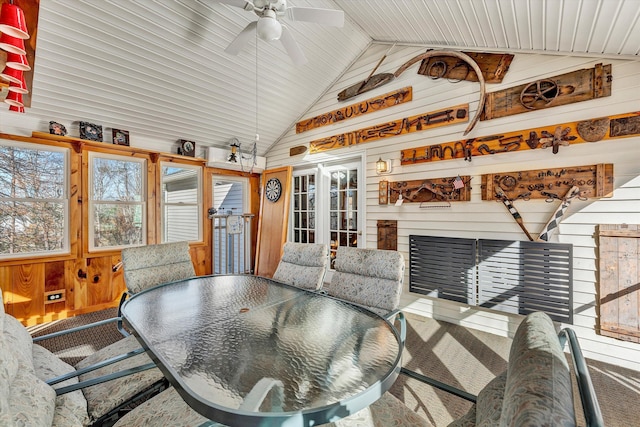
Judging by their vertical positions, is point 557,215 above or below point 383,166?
below

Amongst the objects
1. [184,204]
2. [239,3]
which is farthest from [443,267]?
[184,204]

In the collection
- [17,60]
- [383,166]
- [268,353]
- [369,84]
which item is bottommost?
[268,353]

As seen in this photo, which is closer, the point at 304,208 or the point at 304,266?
the point at 304,266

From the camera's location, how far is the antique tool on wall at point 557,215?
256 cm

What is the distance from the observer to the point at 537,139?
276 centimetres

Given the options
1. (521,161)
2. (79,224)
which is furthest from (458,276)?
(79,224)

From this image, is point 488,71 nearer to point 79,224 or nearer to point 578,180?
point 578,180

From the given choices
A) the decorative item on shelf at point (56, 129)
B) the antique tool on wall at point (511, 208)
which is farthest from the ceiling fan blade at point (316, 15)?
the decorative item on shelf at point (56, 129)

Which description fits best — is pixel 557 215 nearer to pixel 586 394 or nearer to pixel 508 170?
pixel 508 170

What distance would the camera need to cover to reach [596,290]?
8.23ft

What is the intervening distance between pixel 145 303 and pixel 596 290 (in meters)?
3.90

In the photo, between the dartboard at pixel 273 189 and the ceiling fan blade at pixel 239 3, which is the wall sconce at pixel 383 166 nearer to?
the dartboard at pixel 273 189

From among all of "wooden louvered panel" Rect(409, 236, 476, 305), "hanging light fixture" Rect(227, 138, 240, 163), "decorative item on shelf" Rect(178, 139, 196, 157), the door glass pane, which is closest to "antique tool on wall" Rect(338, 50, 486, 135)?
"wooden louvered panel" Rect(409, 236, 476, 305)

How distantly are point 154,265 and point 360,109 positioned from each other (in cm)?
344
